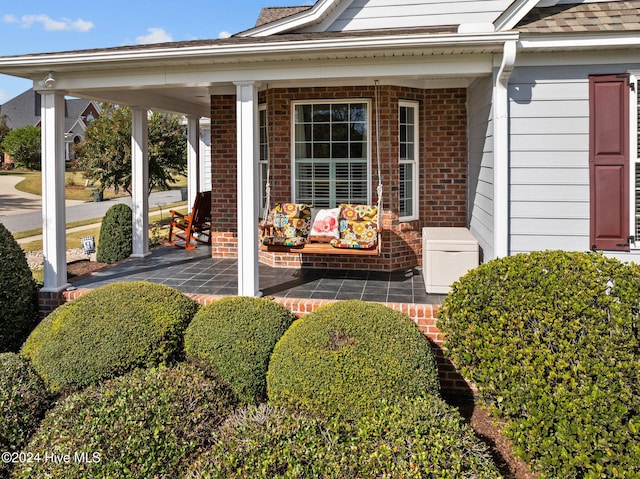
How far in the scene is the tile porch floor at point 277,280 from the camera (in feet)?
21.3

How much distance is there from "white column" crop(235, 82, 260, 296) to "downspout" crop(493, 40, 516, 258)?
9.04 ft

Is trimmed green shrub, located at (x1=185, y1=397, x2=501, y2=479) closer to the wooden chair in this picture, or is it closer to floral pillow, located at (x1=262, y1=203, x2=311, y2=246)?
floral pillow, located at (x1=262, y1=203, x2=311, y2=246)

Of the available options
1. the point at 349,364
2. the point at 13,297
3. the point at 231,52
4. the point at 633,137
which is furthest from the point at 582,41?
the point at 13,297

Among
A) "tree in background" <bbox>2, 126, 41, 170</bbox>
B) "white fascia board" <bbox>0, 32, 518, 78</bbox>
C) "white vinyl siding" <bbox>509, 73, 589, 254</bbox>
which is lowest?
"white vinyl siding" <bbox>509, 73, 589, 254</bbox>

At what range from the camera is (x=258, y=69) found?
6.06 metres

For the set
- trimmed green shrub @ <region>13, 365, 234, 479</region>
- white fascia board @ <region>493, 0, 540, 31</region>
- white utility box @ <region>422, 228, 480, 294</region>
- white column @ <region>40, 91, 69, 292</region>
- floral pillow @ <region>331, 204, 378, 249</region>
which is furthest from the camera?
floral pillow @ <region>331, 204, 378, 249</region>

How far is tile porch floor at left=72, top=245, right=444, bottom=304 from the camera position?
21.3 feet

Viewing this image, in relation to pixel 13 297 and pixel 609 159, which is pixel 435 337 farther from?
pixel 13 297

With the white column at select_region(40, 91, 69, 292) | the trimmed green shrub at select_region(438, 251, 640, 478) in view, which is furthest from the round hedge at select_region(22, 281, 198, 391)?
the trimmed green shrub at select_region(438, 251, 640, 478)

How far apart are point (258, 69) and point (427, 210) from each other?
366cm

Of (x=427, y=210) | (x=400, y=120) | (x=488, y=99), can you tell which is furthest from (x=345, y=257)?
(x=488, y=99)

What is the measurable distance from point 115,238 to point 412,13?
6.38 m

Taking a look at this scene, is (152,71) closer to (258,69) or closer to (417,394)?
(258,69)

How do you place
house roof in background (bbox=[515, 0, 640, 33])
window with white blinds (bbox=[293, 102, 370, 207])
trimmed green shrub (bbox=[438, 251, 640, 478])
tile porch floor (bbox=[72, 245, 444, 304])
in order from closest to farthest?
trimmed green shrub (bbox=[438, 251, 640, 478]) < house roof in background (bbox=[515, 0, 640, 33]) < tile porch floor (bbox=[72, 245, 444, 304]) < window with white blinds (bbox=[293, 102, 370, 207])
